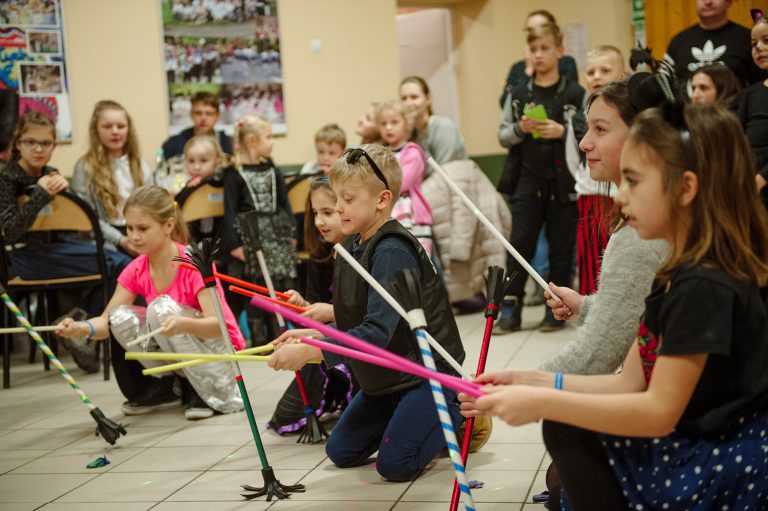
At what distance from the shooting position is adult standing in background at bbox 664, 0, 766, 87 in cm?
496

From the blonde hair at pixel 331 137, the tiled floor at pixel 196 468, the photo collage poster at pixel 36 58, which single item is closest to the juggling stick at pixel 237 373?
the tiled floor at pixel 196 468

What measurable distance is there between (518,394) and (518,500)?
1.03 metres

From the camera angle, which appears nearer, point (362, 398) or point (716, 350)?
point (716, 350)

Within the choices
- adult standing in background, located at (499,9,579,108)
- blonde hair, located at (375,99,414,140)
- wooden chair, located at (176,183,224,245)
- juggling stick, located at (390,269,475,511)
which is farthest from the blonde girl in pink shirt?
adult standing in background, located at (499,9,579,108)

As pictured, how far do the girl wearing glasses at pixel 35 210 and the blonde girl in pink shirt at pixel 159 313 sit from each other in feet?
3.67

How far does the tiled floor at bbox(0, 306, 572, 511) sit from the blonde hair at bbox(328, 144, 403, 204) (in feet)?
3.09

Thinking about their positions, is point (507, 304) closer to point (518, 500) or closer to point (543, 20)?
point (543, 20)

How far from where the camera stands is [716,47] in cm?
505

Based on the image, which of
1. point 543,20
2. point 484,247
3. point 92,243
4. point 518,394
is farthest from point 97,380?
point 518,394

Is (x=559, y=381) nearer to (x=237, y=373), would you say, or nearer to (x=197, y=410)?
(x=237, y=373)

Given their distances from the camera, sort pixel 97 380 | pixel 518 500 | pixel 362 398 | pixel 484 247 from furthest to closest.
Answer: pixel 484 247 < pixel 97 380 < pixel 362 398 < pixel 518 500

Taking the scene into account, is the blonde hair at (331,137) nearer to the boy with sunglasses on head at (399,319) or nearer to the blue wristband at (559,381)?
the boy with sunglasses on head at (399,319)

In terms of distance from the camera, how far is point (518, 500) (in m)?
2.67

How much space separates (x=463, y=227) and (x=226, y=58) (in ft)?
7.73
